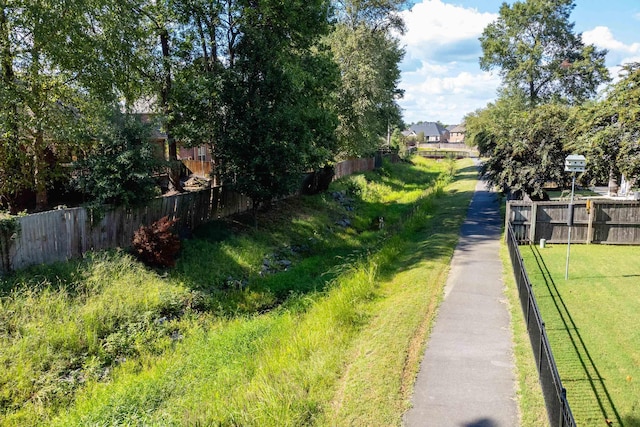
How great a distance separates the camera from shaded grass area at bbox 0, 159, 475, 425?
6984 mm

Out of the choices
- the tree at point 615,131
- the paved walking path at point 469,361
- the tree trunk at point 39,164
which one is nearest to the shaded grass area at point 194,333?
the paved walking path at point 469,361

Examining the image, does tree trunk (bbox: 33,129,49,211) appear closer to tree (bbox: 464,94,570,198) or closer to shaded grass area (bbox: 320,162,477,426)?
shaded grass area (bbox: 320,162,477,426)

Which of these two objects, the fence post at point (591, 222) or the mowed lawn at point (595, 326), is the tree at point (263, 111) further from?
the fence post at point (591, 222)

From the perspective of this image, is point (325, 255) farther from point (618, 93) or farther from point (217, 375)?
point (618, 93)

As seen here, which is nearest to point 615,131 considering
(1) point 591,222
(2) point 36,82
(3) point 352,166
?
(1) point 591,222

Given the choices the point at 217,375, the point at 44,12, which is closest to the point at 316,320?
the point at 217,375

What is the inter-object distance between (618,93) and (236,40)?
13.9 m

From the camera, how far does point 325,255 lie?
1764 centimetres

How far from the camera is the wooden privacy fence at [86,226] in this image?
35.2ft

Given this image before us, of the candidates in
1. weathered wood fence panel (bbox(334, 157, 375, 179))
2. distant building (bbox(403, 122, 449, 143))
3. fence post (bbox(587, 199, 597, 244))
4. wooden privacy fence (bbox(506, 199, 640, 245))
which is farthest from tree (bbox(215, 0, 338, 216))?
distant building (bbox(403, 122, 449, 143))

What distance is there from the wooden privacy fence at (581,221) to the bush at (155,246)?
11.9 metres

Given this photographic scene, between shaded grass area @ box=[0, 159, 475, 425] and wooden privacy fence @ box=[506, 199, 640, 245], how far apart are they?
9.31 ft

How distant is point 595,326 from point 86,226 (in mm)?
12969

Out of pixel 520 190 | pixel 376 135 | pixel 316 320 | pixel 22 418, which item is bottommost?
pixel 22 418
